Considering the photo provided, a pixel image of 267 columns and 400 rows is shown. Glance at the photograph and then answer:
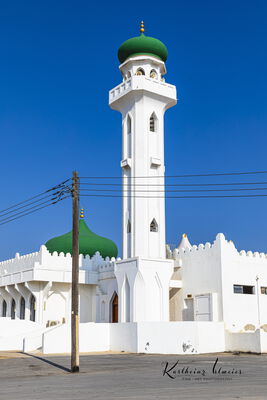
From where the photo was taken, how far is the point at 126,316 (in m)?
31.4

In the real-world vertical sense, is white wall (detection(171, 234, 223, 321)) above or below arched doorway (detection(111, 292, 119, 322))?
above

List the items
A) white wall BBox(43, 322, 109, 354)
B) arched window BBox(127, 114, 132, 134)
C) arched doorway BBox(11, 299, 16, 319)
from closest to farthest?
1. white wall BBox(43, 322, 109, 354)
2. arched window BBox(127, 114, 132, 134)
3. arched doorway BBox(11, 299, 16, 319)

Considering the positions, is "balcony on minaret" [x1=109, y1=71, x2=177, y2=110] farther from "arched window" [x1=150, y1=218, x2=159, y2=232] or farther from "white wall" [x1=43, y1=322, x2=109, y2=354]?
"white wall" [x1=43, y1=322, x2=109, y2=354]

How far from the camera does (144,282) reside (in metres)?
30.7

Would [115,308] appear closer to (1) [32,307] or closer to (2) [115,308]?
(2) [115,308]

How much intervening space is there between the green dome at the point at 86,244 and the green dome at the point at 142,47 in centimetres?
1452

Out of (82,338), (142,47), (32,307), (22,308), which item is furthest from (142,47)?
(22,308)

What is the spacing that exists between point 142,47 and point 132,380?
25.4 metres

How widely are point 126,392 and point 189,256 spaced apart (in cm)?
2023

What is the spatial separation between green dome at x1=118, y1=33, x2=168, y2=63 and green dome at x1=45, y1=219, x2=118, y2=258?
14.5m

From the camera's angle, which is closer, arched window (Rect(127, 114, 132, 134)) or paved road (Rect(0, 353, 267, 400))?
paved road (Rect(0, 353, 267, 400))

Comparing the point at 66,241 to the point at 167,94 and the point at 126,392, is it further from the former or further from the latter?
the point at 126,392

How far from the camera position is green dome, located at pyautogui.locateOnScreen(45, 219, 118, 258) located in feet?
133

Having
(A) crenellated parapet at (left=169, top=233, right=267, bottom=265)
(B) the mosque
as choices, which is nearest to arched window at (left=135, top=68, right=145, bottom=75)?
(B) the mosque
